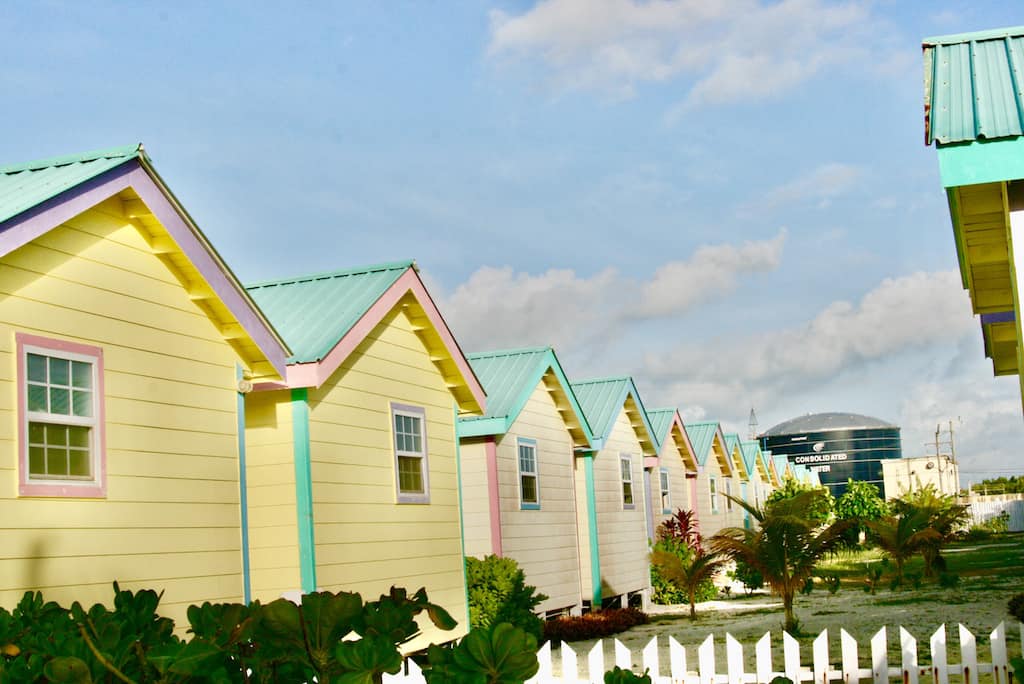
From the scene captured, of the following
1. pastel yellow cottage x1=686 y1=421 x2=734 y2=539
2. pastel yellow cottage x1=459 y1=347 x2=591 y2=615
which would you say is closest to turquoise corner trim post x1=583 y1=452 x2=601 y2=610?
pastel yellow cottage x1=459 y1=347 x2=591 y2=615

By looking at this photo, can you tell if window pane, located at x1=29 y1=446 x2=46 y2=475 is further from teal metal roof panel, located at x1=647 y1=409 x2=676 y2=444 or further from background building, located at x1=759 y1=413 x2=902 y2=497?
background building, located at x1=759 y1=413 x2=902 y2=497

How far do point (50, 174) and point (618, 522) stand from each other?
18.0 meters

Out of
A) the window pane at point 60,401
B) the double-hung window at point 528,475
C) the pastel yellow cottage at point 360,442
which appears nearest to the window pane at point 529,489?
the double-hung window at point 528,475

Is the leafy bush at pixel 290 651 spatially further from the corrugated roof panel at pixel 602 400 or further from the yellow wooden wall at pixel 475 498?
the corrugated roof panel at pixel 602 400

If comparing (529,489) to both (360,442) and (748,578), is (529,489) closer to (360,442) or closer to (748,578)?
(360,442)

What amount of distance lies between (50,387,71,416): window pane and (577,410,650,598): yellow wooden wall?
15.3m

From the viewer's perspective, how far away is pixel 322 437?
13.3 m

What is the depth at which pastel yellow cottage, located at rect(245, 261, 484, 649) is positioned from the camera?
12867 millimetres

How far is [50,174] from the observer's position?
383 inches

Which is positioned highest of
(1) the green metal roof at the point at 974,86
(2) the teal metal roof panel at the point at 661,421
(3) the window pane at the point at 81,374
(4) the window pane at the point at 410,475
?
(1) the green metal roof at the point at 974,86

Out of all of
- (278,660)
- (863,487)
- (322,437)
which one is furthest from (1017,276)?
(863,487)

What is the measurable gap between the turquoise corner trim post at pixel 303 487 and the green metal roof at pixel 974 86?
26.2 ft

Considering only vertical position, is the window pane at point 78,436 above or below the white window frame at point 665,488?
above

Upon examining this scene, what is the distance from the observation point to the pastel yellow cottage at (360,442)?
1287cm
